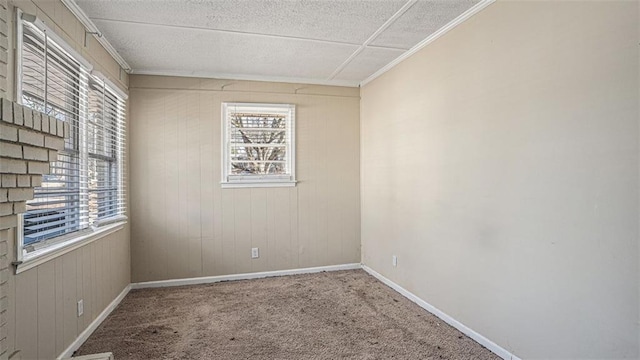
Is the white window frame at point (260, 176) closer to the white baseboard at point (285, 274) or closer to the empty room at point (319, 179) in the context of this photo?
the empty room at point (319, 179)

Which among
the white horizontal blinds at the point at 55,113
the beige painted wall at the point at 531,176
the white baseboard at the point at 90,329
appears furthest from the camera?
the white baseboard at the point at 90,329

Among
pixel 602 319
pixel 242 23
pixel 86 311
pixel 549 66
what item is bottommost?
pixel 86 311

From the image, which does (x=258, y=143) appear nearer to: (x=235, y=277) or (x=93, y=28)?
(x=235, y=277)

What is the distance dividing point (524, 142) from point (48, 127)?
2.62 meters

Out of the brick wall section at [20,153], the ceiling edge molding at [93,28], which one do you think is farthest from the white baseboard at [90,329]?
the ceiling edge molding at [93,28]

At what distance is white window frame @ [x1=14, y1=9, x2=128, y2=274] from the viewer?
1774 millimetres

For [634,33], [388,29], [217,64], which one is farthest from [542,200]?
[217,64]

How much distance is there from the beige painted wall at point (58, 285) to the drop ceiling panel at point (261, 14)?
1.03 feet

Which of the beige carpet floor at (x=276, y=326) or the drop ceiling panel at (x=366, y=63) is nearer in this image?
the beige carpet floor at (x=276, y=326)

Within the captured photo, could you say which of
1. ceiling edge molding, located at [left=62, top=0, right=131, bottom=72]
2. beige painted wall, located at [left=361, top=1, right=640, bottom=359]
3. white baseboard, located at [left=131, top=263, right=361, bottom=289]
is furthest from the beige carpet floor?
ceiling edge molding, located at [left=62, top=0, right=131, bottom=72]

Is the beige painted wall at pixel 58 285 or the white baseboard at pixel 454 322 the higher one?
the beige painted wall at pixel 58 285

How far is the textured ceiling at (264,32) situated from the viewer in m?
2.45

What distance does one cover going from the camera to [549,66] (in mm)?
1979

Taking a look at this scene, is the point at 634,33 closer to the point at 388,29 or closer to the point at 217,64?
the point at 388,29
